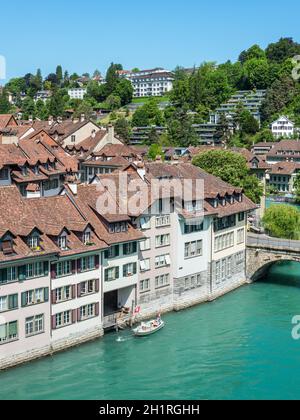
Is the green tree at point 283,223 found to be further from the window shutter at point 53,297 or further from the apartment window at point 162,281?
the window shutter at point 53,297

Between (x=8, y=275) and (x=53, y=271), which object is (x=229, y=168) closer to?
(x=53, y=271)

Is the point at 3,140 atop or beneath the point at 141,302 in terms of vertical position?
atop

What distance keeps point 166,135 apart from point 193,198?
10102 centimetres

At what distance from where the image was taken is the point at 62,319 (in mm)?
44250

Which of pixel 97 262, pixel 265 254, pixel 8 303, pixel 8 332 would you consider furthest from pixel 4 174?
pixel 265 254

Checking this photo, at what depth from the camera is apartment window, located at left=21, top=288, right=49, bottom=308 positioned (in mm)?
41625

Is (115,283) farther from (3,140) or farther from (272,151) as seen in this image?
(272,151)

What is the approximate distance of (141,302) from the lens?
169 ft

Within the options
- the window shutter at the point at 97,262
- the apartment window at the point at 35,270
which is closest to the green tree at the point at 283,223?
the window shutter at the point at 97,262

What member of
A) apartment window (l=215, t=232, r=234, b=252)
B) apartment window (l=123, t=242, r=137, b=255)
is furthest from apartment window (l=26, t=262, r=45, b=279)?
apartment window (l=215, t=232, r=234, b=252)

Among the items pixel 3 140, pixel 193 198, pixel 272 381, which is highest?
pixel 3 140

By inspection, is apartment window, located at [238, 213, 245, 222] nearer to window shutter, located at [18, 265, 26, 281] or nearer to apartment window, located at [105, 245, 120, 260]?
apartment window, located at [105, 245, 120, 260]

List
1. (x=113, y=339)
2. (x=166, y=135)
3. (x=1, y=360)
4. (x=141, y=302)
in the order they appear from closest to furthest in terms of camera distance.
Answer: (x=1, y=360), (x=113, y=339), (x=141, y=302), (x=166, y=135)
